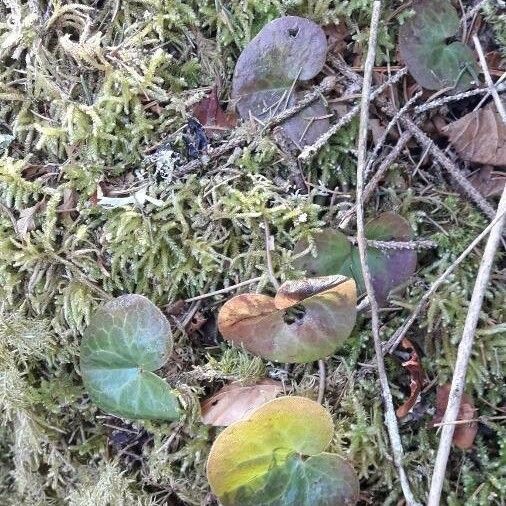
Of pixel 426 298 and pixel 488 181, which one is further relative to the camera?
pixel 488 181

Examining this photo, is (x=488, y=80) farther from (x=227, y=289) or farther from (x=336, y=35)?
(x=227, y=289)

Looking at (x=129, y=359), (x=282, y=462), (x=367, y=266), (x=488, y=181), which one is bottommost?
(x=282, y=462)

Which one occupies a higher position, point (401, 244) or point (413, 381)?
point (401, 244)

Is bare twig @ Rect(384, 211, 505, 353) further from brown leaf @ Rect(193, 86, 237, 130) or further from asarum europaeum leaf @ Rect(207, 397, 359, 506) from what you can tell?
brown leaf @ Rect(193, 86, 237, 130)

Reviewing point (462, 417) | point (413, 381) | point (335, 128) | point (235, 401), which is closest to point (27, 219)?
point (235, 401)

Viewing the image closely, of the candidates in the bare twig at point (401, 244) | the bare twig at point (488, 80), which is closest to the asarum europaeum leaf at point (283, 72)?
the bare twig at point (401, 244)

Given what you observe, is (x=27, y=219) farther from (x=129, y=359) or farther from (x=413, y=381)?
(x=413, y=381)
